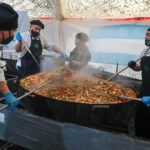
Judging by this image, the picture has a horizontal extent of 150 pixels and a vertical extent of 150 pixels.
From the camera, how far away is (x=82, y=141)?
204cm

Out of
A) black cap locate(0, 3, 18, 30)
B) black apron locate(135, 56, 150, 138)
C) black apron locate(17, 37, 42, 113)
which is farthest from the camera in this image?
black apron locate(17, 37, 42, 113)

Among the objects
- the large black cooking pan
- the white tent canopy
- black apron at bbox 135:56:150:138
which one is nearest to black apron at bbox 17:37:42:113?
the large black cooking pan

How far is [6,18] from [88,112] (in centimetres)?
148

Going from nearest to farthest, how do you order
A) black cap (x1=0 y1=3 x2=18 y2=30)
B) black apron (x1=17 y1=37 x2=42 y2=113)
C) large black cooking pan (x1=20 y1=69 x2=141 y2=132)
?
1. black cap (x1=0 y1=3 x2=18 y2=30)
2. large black cooking pan (x1=20 y1=69 x2=141 y2=132)
3. black apron (x1=17 y1=37 x2=42 y2=113)

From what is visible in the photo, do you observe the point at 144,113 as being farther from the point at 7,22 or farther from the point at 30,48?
the point at 30,48

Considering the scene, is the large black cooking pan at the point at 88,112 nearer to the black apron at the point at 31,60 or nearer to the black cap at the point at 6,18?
the black cap at the point at 6,18

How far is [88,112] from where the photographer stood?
6.81ft

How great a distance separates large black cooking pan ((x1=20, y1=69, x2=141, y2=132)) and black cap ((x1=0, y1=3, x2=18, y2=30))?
0.99 m

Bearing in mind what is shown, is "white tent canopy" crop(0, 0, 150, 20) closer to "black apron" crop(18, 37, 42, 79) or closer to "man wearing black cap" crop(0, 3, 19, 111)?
"black apron" crop(18, 37, 42, 79)

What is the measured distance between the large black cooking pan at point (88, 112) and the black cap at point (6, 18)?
991 mm

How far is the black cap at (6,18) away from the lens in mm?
1790

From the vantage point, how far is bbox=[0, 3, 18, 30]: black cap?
1790mm

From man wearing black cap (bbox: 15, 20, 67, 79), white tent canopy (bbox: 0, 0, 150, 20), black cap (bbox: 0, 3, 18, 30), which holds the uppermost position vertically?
white tent canopy (bbox: 0, 0, 150, 20)

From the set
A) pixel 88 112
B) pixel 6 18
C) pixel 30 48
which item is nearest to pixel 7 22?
pixel 6 18
